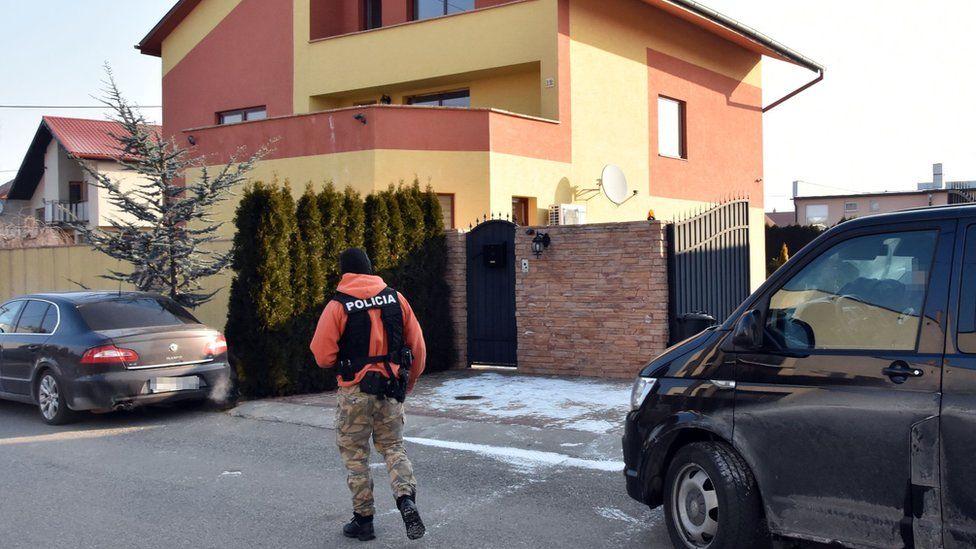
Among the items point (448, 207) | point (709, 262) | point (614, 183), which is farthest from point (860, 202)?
point (709, 262)

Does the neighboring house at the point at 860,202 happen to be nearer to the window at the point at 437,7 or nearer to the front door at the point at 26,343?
the window at the point at 437,7

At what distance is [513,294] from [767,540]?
8.61m

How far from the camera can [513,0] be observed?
63.9 ft

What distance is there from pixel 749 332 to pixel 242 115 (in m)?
20.3

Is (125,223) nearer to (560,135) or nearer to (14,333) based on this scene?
(14,333)

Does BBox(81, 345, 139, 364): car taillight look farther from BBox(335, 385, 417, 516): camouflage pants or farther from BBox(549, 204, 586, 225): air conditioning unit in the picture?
BBox(549, 204, 586, 225): air conditioning unit

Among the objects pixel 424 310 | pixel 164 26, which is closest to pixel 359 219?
pixel 424 310

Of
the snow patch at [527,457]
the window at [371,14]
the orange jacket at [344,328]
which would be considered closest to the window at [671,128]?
the window at [371,14]

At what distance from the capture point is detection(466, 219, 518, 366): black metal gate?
44.1ft

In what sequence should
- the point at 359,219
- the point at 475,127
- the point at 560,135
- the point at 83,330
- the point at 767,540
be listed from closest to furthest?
the point at 767,540
the point at 83,330
the point at 359,219
the point at 475,127
the point at 560,135

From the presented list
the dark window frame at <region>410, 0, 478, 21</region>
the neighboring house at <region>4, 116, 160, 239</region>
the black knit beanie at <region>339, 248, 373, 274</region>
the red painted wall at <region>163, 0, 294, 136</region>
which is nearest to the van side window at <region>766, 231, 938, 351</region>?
the black knit beanie at <region>339, 248, 373, 274</region>

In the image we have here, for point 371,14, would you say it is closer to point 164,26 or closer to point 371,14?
point 371,14

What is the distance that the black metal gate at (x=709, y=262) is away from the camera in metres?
12.1

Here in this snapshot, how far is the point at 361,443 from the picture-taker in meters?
5.76
